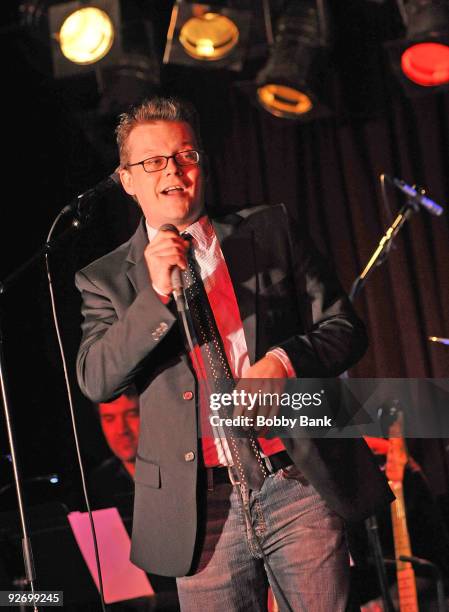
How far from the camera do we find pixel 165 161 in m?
1.96

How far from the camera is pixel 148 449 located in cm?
187

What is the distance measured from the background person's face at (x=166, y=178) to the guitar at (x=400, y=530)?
177cm

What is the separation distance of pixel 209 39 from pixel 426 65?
3.68 feet

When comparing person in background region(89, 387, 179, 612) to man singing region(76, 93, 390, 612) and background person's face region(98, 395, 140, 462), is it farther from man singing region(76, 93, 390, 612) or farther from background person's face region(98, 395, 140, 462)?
man singing region(76, 93, 390, 612)

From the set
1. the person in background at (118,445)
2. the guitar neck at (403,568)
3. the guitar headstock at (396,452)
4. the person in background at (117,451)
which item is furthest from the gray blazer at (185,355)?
the person in background at (118,445)

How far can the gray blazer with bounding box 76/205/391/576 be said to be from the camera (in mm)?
1750

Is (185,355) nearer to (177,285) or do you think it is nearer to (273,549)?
(177,285)

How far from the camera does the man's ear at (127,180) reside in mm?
2064

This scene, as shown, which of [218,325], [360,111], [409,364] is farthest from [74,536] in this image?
[360,111]

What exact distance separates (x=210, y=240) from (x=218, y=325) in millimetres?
249

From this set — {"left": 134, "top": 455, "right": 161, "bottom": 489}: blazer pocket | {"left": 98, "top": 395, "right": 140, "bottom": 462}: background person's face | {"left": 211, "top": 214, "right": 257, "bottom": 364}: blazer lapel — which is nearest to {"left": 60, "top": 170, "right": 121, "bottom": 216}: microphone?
{"left": 211, "top": 214, "right": 257, "bottom": 364}: blazer lapel

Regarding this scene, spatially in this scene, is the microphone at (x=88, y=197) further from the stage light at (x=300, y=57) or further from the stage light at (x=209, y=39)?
the stage light at (x=300, y=57)

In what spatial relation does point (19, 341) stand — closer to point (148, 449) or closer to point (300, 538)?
point (148, 449)

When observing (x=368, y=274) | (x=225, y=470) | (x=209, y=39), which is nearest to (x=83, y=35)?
(x=209, y=39)
